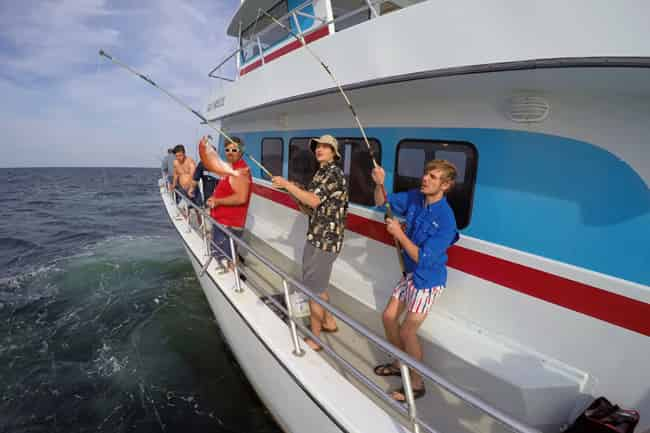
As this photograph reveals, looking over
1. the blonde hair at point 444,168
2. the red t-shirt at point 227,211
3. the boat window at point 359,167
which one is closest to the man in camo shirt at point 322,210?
the blonde hair at point 444,168

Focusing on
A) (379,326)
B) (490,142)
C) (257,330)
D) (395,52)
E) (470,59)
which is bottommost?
(379,326)

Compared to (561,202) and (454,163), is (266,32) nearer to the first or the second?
(454,163)

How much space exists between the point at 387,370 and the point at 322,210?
1.41 meters

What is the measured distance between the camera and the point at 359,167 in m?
3.57

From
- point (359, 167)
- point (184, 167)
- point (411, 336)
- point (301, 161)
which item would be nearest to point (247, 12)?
point (184, 167)

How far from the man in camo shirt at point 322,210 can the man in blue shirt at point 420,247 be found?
0.34 m

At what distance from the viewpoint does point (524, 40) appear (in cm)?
157

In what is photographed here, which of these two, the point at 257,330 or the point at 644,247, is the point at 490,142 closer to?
the point at 644,247

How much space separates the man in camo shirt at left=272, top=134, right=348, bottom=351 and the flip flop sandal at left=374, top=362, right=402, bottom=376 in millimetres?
534

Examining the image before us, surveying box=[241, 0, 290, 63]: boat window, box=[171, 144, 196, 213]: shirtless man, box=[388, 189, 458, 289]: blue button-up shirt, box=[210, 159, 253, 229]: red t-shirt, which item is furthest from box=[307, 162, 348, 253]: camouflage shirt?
box=[171, 144, 196, 213]: shirtless man

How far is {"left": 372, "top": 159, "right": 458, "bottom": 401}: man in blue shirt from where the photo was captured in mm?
2002

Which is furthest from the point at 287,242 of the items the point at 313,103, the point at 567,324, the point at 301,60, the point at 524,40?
the point at 524,40

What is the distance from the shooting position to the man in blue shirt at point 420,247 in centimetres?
200

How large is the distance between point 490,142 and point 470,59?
79cm
